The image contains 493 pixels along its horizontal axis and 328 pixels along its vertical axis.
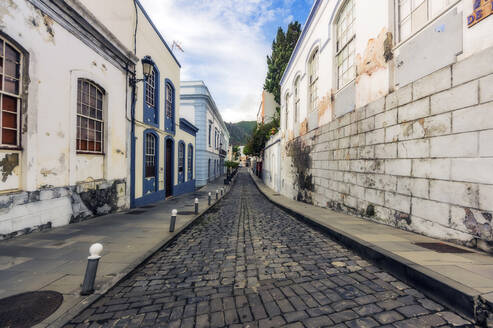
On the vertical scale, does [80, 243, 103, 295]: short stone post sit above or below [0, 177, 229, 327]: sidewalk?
above

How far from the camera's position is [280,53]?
27125 millimetres

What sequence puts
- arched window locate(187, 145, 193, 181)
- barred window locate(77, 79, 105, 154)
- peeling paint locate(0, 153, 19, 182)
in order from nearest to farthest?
peeling paint locate(0, 153, 19, 182) < barred window locate(77, 79, 105, 154) < arched window locate(187, 145, 193, 181)

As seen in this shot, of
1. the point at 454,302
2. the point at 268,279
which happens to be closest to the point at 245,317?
the point at 268,279

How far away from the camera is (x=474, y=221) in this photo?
3.23 metres

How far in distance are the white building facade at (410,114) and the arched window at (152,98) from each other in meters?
8.01

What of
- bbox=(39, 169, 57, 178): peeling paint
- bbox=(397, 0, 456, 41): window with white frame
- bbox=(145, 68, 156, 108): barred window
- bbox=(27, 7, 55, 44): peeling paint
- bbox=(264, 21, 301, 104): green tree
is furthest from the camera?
bbox=(264, 21, 301, 104): green tree

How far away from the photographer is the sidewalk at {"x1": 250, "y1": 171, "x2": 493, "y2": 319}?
2.10 m

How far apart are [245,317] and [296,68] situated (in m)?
13.5

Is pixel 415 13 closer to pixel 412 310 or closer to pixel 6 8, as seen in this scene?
pixel 412 310

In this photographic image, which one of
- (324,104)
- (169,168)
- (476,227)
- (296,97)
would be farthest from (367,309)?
(296,97)

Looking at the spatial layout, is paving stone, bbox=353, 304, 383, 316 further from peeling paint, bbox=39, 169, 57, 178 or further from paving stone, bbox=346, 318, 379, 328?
peeling paint, bbox=39, 169, 57, 178

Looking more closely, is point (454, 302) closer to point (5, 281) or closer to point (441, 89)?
point (441, 89)

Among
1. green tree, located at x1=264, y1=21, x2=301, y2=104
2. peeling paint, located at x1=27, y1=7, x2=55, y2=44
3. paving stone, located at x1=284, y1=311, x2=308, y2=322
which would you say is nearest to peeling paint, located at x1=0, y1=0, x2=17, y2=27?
peeling paint, located at x1=27, y1=7, x2=55, y2=44

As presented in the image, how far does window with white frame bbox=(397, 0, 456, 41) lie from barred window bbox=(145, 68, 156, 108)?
32.0ft
